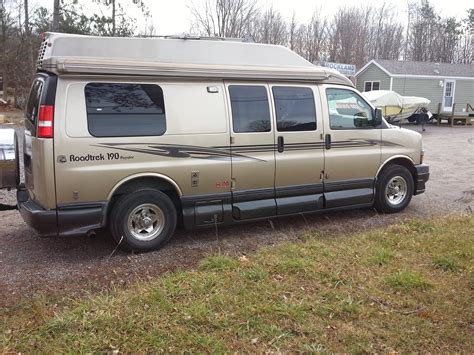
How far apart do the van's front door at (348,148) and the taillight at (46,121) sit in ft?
11.8

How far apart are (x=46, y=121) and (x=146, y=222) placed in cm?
161

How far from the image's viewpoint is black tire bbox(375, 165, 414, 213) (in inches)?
286

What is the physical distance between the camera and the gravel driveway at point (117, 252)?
469 cm

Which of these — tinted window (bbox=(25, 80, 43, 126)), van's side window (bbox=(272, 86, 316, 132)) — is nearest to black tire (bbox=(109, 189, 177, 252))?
tinted window (bbox=(25, 80, 43, 126))

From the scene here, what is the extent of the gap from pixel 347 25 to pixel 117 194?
47148 mm

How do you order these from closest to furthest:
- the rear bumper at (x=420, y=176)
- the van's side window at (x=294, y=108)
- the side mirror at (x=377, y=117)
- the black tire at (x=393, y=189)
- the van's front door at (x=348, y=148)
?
the van's side window at (x=294, y=108)
the van's front door at (x=348, y=148)
the side mirror at (x=377, y=117)
the black tire at (x=393, y=189)
the rear bumper at (x=420, y=176)

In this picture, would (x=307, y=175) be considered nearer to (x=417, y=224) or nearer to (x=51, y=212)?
(x=417, y=224)

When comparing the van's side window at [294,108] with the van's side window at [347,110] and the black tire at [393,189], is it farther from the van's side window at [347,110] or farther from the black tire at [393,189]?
the black tire at [393,189]

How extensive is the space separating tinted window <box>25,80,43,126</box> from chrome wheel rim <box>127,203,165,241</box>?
59.6 inches

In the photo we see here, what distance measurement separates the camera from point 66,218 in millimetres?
5070

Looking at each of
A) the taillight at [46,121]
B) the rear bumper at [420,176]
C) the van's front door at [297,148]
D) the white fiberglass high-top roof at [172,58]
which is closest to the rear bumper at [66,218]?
the taillight at [46,121]

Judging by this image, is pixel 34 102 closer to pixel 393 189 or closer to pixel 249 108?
pixel 249 108

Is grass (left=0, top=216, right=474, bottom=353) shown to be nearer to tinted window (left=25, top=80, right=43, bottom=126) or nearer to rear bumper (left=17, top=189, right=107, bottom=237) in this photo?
rear bumper (left=17, top=189, right=107, bottom=237)

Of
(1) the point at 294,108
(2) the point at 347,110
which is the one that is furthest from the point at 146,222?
(2) the point at 347,110
